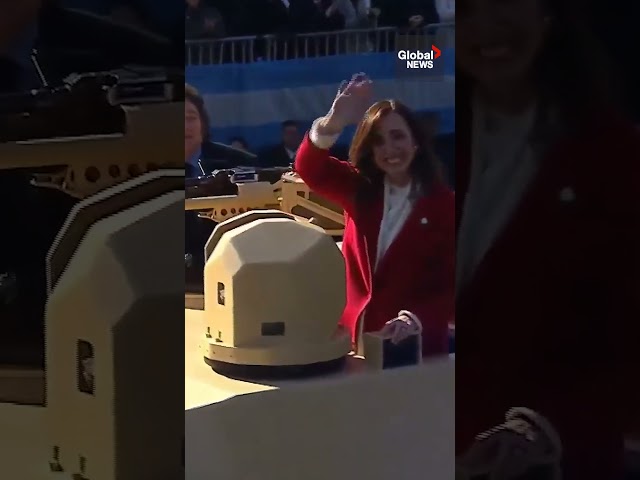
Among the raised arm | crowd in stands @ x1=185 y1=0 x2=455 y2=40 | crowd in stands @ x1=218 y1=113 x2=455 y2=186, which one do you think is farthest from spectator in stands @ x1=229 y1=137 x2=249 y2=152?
crowd in stands @ x1=185 y1=0 x2=455 y2=40

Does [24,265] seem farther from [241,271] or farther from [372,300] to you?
[372,300]

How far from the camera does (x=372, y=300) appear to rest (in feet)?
6.07

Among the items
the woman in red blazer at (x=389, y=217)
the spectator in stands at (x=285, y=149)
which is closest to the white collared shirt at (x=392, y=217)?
the woman in red blazer at (x=389, y=217)

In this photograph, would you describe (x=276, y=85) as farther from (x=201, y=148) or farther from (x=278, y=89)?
(x=201, y=148)

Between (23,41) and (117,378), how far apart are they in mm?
863

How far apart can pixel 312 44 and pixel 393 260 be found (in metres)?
0.55

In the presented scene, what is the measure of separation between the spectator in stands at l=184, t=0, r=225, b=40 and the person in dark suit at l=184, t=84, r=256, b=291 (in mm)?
126

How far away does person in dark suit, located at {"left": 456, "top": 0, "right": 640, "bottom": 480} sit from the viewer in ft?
6.19

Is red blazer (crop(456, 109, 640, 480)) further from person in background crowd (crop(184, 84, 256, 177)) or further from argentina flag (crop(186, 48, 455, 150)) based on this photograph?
person in background crowd (crop(184, 84, 256, 177))

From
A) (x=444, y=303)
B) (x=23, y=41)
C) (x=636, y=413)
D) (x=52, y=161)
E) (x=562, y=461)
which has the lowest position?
(x=562, y=461)

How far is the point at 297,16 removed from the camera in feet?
5.95

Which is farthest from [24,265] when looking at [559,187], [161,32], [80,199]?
[559,187]

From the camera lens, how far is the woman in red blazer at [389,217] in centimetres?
183

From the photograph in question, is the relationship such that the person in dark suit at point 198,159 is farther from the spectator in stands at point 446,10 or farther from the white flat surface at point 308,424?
the spectator in stands at point 446,10
